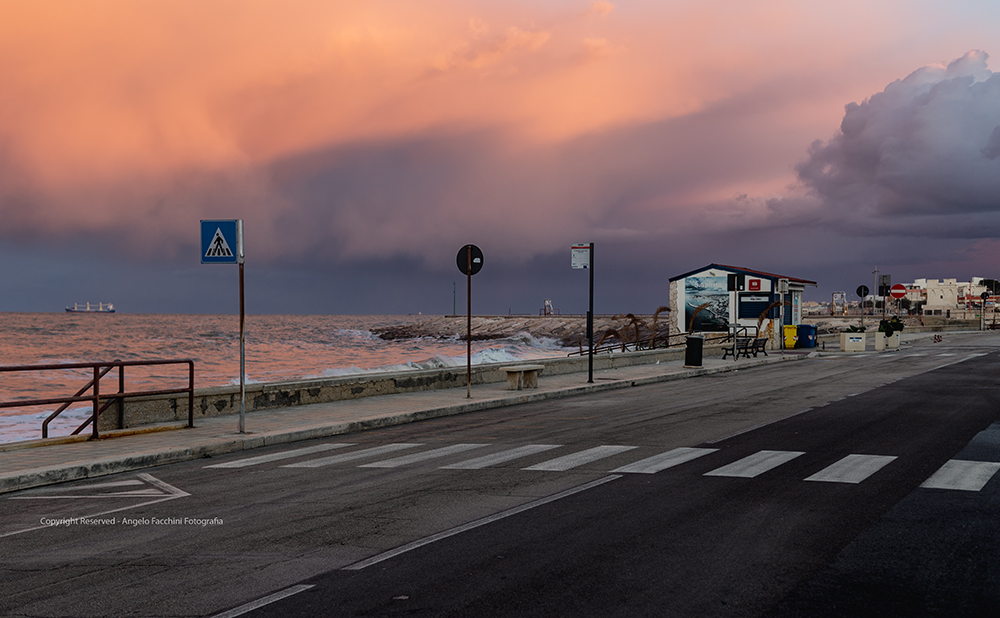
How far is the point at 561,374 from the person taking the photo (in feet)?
81.6

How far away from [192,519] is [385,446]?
4568 millimetres

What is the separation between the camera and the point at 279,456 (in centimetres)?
1085

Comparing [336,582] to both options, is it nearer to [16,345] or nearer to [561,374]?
[561,374]

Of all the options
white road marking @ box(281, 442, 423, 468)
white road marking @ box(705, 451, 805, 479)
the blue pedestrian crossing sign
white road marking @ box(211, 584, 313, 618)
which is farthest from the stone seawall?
white road marking @ box(705, 451, 805, 479)

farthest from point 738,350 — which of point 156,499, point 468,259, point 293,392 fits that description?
point 156,499

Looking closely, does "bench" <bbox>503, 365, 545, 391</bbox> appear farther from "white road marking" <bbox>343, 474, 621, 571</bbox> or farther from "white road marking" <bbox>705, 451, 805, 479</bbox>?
"white road marking" <bbox>343, 474, 621, 571</bbox>

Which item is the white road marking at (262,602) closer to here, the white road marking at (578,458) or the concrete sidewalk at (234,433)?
the white road marking at (578,458)

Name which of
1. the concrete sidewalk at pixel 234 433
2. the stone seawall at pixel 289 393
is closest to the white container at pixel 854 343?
the stone seawall at pixel 289 393

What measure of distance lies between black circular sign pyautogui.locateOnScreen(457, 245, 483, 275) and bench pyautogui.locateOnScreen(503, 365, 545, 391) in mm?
3140

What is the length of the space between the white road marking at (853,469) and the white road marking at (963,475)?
2.03ft

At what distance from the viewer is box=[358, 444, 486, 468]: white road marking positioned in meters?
9.96

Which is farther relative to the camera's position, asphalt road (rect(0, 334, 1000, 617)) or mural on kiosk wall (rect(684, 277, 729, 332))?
mural on kiosk wall (rect(684, 277, 729, 332))

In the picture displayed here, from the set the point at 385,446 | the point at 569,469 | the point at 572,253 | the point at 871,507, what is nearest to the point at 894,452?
the point at 871,507

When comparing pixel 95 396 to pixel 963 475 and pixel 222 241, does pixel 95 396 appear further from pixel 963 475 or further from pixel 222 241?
pixel 963 475
